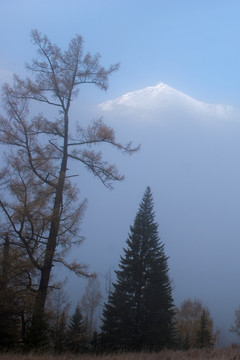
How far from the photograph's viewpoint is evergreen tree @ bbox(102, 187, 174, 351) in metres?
21.7

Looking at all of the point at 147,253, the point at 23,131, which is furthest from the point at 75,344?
the point at 147,253

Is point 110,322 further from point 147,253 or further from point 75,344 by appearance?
point 75,344

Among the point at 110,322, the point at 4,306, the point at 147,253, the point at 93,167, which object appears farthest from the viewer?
the point at 147,253

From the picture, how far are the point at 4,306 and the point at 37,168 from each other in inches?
151

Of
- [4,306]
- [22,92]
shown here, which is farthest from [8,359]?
[22,92]

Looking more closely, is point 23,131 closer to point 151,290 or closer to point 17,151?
point 17,151

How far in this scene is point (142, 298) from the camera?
23.1 m

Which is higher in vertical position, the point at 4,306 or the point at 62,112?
the point at 62,112

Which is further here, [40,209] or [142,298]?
[142,298]

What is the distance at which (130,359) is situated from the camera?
554 centimetres

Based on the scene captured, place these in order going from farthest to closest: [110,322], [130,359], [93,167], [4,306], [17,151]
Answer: [110,322]
[93,167]
[17,151]
[4,306]
[130,359]

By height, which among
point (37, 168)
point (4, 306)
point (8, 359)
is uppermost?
point (37, 168)

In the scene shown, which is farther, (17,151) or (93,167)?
(93,167)

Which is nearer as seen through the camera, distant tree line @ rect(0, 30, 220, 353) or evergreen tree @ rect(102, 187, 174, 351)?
distant tree line @ rect(0, 30, 220, 353)
